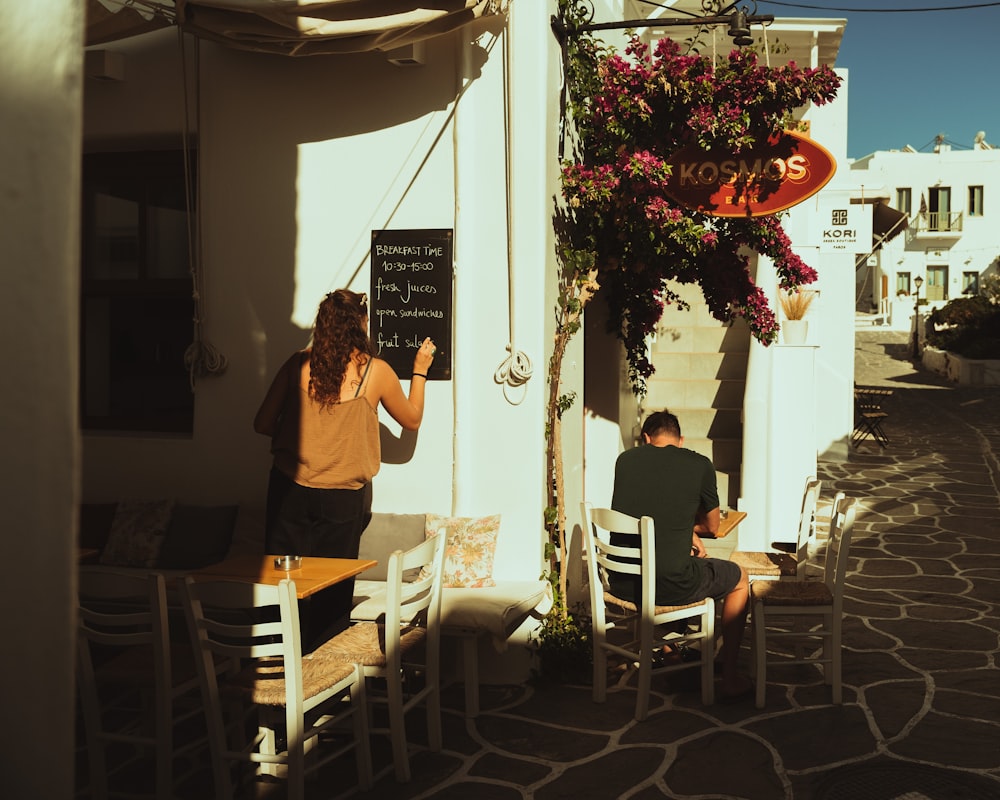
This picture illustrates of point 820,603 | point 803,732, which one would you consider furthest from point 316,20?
point 803,732

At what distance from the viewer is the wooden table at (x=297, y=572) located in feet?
14.3

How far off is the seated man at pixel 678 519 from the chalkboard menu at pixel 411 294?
51.1 inches

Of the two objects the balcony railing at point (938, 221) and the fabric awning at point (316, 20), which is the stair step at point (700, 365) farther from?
the balcony railing at point (938, 221)

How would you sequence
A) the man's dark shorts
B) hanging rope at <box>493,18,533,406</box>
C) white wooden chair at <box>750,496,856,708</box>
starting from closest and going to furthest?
white wooden chair at <box>750,496,856,708</box>, the man's dark shorts, hanging rope at <box>493,18,533,406</box>

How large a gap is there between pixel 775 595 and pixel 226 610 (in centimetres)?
299

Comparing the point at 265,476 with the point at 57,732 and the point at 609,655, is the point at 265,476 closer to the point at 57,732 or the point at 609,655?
the point at 609,655

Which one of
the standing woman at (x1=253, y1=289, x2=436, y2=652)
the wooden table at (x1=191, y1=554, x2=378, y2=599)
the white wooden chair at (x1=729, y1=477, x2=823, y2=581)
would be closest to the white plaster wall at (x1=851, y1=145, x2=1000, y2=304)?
the white wooden chair at (x1=729, y1=477, x2=823, y2=581)

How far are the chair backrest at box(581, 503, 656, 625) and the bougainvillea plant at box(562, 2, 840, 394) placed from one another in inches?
73.3

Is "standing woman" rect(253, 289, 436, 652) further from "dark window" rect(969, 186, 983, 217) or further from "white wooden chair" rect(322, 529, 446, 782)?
"dark window" rect(969, 186, 983, 217)

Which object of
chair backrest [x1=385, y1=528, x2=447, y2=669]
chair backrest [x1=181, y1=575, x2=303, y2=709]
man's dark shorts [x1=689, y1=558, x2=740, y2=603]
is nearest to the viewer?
chair backrest [x1=181, y1=575, x2=303, y2=709]

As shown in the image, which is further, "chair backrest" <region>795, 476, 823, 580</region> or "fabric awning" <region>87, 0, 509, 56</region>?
"chair backrest" <region>795, 476, 823, 580</region>

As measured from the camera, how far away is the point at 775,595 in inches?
218

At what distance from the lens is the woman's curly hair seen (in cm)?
497

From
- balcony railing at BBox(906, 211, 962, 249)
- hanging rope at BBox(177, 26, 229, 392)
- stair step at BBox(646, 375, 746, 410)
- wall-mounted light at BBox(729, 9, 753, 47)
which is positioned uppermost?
balcony railing at BBox(906, 211, 962, 249)
